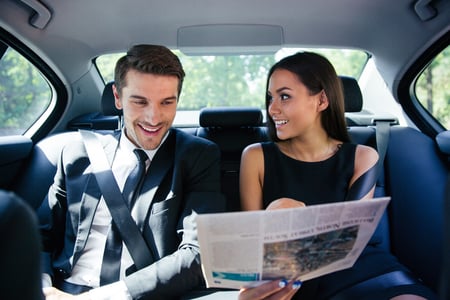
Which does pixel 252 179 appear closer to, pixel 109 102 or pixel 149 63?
→ pixel 149 63

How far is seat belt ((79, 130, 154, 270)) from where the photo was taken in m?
1.58

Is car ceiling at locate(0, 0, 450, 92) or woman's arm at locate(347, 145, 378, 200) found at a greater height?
car ceiling at locate(0, 0, 450, 92)

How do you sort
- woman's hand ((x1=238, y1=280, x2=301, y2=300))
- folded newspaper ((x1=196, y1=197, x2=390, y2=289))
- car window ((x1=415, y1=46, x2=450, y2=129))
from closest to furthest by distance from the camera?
folded newspaper ((x1=196, y1=197, x2=390, y2=289)), woman's hand ((x1=238, y1=280, x2=301, y2=300)), car window ((x1=415, y1=46, x2=450, y2=129))

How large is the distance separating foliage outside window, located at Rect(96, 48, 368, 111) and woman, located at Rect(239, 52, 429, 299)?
85 cm

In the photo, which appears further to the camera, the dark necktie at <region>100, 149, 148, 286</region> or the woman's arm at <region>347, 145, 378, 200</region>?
the woman's arm at <region>347, 145, 378, 200</region>

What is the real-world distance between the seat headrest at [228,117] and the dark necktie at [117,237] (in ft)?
2.64

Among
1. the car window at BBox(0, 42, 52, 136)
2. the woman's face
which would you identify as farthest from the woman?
the car window at BBox(0, 42, 52, 136)

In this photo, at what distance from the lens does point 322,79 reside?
6.04ft

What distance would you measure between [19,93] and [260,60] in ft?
5.12

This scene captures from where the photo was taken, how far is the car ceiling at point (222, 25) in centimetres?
238

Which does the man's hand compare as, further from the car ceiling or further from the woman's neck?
the car ceiling

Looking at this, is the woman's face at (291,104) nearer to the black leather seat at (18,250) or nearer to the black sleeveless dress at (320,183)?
the black sleeveless dress at (320,183)

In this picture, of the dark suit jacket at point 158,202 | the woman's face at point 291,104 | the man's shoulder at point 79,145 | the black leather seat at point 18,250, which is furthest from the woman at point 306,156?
the black leather seat at point 18,250

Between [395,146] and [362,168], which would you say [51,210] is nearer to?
[362,168]
